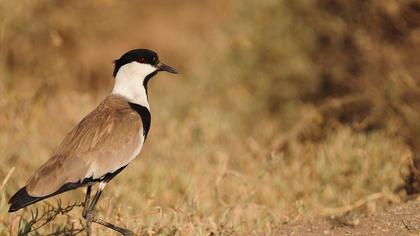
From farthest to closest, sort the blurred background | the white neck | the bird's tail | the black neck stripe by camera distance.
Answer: the blurred background < the white neck < the black neck stripe < the bird's tail

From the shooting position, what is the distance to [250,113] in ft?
23.9

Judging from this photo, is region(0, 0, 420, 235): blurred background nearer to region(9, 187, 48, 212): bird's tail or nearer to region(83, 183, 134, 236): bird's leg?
region(83, 183, 134, 236): bird's leg

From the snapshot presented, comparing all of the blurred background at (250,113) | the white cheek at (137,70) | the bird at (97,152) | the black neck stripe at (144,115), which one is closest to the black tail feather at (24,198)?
the bird at (97,152)

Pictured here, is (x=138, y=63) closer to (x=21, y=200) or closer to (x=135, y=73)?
(x=135, y=73)

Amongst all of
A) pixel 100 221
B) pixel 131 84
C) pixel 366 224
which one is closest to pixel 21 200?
pixel 100 221

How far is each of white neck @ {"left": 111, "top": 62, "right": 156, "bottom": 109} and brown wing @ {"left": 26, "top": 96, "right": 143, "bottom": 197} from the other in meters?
0.19

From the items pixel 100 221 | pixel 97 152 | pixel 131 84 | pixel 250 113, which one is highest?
pixel 131 84

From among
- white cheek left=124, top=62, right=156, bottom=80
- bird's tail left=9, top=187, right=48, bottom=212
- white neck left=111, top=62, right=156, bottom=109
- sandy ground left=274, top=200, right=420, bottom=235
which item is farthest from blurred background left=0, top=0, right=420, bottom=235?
white cheek left=124, top=62, right=156, bottom=80

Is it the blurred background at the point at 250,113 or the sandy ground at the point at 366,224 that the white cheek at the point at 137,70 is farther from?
the sandy ground at the point at 366,224

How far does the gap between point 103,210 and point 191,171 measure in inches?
42.0

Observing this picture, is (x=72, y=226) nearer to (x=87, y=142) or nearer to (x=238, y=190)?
(x=87, y=142)

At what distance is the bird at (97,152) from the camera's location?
393 centimetres

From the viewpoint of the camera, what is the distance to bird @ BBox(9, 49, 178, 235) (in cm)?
393

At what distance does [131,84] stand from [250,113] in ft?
8.97
